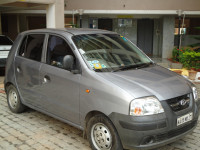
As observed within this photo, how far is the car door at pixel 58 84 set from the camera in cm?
421

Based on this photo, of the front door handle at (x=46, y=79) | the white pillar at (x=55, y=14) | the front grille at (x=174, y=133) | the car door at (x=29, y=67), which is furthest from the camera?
the white pillar at (x=55, y=14)

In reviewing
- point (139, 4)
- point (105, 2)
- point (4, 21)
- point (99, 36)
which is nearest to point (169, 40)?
point (139, 4)

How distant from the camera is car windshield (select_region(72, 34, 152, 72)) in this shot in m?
4.24

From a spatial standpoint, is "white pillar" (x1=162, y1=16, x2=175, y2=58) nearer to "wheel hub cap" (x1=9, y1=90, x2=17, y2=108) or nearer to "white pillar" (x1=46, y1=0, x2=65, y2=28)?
"white pillar" (x1=46, y1=0, x2=65, y2=28)

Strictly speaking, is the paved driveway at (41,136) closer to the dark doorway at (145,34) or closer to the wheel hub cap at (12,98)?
the wheel hub cap at (12,98)

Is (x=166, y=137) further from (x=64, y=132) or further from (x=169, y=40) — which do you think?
(x=169, y=40)

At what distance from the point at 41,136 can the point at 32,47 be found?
71.3 inches

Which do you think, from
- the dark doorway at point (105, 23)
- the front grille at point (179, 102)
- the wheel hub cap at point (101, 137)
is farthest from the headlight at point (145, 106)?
the dark doorway at point (105, 23)

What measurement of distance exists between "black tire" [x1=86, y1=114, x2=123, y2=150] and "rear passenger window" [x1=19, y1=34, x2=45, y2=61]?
188cm

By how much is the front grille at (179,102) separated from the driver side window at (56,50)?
6.18ft

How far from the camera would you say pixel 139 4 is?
15.9 metres

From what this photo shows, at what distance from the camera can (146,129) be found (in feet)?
11.1

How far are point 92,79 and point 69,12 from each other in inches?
494

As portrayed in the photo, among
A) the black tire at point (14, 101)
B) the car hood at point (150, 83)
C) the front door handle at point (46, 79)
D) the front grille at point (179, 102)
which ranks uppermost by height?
the car hood at point (150, 83)
